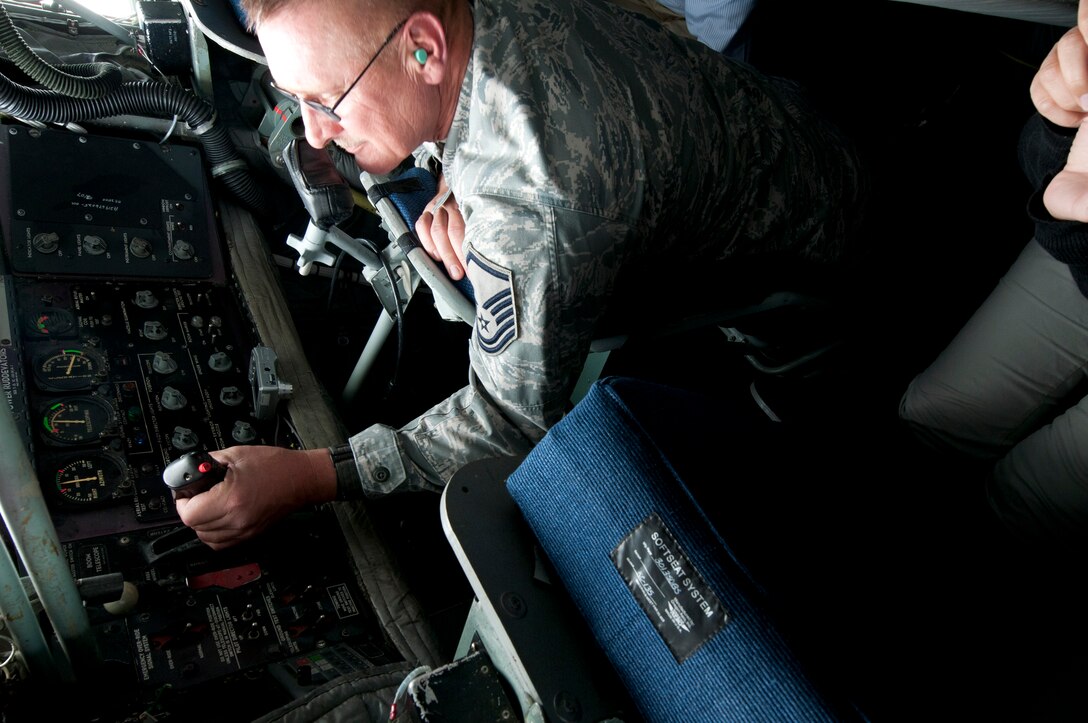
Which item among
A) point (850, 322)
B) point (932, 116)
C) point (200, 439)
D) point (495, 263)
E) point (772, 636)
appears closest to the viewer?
point (772, 636)

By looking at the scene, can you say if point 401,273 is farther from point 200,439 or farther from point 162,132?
point 162,132

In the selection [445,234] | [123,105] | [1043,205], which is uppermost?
[1043,205]

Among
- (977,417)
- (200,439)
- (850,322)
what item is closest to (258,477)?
(200,439)

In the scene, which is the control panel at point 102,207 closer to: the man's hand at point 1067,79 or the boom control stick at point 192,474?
the boom control stick at point 192,474

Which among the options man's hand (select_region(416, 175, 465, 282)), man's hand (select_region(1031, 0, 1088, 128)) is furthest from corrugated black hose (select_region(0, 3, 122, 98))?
man's hand (select_region(1031, 0, 1088, 128))

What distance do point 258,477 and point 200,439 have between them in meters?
0.33

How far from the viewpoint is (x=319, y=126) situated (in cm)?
136

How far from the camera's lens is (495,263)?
3.92ft

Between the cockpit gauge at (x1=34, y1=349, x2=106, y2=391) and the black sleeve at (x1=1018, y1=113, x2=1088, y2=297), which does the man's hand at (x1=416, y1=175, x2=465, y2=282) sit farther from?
the black sleeve at (x1=1018, y1=113, x2=1088, y2=297)

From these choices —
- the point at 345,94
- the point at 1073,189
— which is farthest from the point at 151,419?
the point at 1073,189

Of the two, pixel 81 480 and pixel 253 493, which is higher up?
pixel 253 493

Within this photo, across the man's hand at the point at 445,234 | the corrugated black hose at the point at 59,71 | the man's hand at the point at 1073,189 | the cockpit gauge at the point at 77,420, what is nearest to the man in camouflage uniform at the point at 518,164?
the man's hand at the point at 445,234

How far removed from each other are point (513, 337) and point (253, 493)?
517mm

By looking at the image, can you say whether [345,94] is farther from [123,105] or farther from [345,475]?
[123,105]
